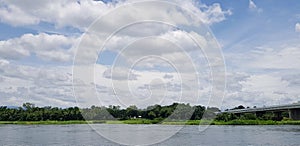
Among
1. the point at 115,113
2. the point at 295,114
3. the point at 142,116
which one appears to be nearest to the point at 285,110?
the point at 295,114

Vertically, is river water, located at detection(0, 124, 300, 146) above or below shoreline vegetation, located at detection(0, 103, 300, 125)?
below

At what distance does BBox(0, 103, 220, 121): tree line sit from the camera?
62.9 metres

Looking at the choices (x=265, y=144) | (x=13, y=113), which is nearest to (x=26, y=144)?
(x=265, y=144)

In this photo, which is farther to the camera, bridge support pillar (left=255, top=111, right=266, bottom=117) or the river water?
bridge support pillar (left=255, top=111, right=266, bottom=117)

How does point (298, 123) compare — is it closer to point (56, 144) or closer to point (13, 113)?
point (56, 144)

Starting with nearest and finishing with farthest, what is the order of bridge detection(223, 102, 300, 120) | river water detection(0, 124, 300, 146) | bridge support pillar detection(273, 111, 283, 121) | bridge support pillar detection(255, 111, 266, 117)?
river water detection(0, 124, 300, 146)
bridge detection(223, 102, 300, 120)
bridge support pillar detection(273, 111, 283, 121)
bridge support pillar detection(255, 111, 266, 117)

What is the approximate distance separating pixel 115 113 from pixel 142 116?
17.9 feet

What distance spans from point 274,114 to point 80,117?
34537 mm

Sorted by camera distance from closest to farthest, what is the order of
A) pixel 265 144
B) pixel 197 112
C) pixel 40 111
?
pixel 265 144, pixel 197 112, pixel 40 111

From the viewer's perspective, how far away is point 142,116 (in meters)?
69.8

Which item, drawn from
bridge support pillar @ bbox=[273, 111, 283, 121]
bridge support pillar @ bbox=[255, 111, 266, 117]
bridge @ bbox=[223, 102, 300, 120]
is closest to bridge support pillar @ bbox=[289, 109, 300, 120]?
bridge @ bbox=[223, 102, 300, 120]

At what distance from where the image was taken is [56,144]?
24.8m

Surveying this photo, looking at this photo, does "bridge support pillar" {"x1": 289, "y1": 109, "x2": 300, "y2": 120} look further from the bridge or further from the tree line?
the tree line

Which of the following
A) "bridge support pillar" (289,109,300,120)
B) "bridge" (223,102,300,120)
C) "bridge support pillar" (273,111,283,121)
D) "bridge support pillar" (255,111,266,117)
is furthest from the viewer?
"bridge support pillar" (255,111,266,117)
